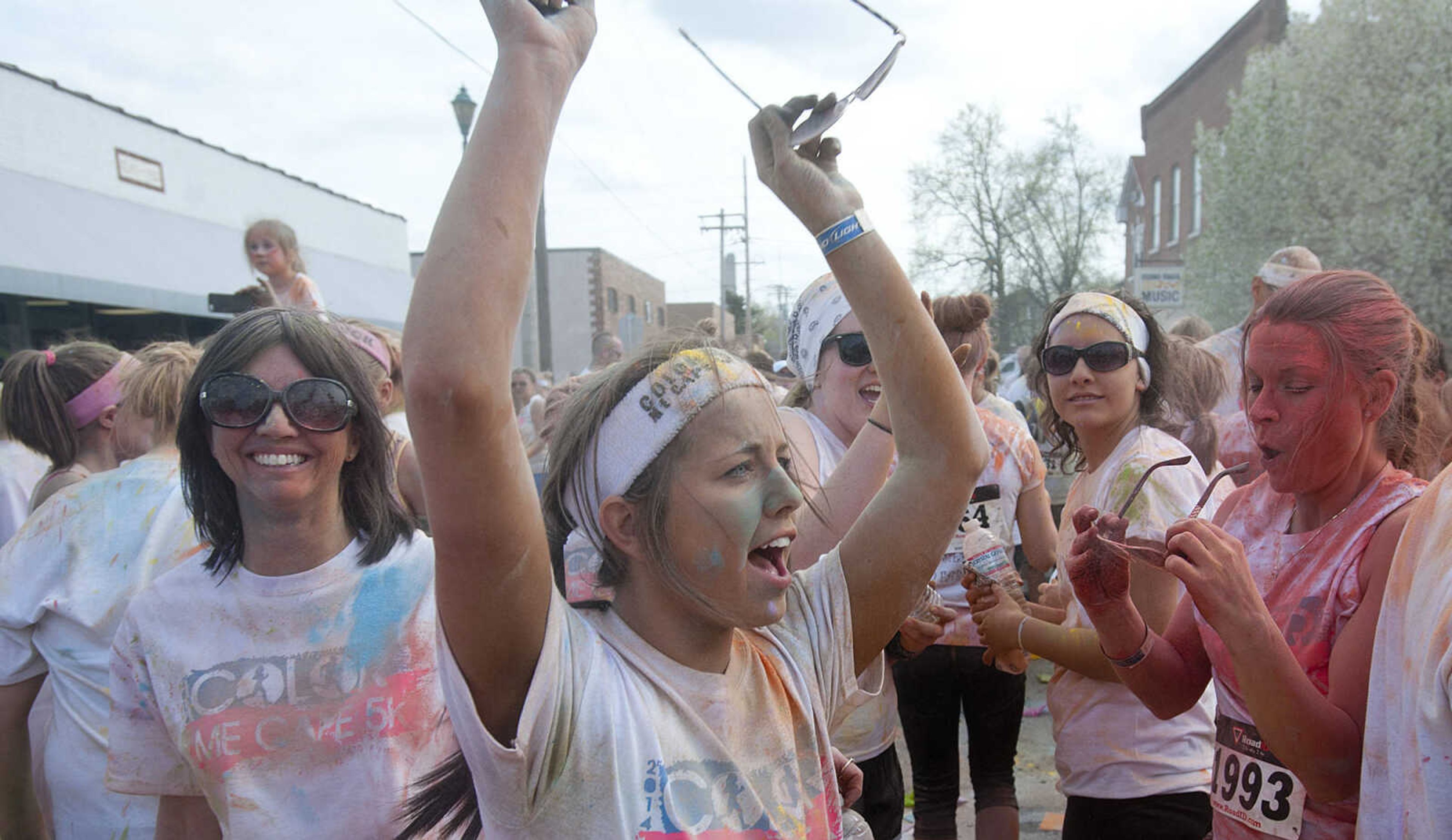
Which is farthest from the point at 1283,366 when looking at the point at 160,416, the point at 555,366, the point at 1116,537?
the point at 555,366

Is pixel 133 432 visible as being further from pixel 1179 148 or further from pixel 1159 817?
pixel 1179 148

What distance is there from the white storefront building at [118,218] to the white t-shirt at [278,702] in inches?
457

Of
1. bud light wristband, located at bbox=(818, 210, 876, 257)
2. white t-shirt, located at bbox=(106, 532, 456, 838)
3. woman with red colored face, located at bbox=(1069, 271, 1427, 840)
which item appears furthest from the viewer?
white t-shirt, located at bbox=(106, 532, 456, 838)

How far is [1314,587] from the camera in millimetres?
1931

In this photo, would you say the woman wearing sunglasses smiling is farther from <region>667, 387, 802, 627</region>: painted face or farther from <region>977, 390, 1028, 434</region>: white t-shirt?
<region>977, 390, 1028, 434</region>: white t-shirt

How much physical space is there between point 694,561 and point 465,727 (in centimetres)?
40

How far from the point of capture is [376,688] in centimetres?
199

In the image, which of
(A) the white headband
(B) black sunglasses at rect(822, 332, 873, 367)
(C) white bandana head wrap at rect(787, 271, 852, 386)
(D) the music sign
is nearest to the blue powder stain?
(C) white bandana head wrap at rect(787, 271, 852, 386)

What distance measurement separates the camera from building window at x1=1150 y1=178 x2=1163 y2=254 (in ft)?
113

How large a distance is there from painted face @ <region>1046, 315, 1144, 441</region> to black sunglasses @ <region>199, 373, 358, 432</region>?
2177mm

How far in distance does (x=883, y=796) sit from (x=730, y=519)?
2.02m

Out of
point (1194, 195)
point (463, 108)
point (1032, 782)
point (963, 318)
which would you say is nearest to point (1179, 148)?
point (1194, 195)

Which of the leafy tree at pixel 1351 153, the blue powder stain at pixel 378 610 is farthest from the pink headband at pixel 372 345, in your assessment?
the leafy tree at pixel 1351 153

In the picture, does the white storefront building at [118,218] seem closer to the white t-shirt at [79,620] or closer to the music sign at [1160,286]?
the white t-shirt at [79,620]
